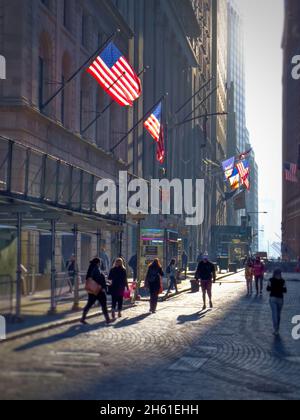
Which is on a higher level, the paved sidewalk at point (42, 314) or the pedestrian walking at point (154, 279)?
the pedestrian walking at point (154, 279)

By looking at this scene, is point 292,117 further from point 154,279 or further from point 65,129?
point 154,279

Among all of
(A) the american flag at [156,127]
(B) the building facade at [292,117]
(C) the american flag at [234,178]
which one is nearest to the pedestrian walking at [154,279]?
(A) the american flag at [156,127]

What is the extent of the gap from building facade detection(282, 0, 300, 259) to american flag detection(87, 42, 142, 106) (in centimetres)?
9533

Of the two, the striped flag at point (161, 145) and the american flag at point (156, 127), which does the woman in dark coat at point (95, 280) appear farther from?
the striped flag at point (161, 145)

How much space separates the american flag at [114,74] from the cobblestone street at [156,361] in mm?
11370

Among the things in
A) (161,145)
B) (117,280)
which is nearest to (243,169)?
(161,145)

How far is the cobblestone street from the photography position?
10.2 m

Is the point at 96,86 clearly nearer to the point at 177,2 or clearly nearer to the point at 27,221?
the point at 27,221

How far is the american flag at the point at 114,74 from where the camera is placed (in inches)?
1125

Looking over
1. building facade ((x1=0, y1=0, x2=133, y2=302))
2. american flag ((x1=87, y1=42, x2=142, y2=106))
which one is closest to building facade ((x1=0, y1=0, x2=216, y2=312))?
building facade ((x1=0, y1=0, x2=133, y2=302))

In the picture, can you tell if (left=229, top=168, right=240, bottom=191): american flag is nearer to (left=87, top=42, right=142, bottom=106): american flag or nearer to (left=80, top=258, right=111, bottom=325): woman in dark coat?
(left=87, top=42, right=142, bottom=106): american flag

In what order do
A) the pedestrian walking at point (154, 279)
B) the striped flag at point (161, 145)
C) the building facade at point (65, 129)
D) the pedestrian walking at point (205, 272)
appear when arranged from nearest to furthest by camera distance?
the building facade at point (65, 129)
the pedestrian walking at point (154, 279)
the pedestrian walking at point (205, 272)
the striped flag at point (161, 145)
